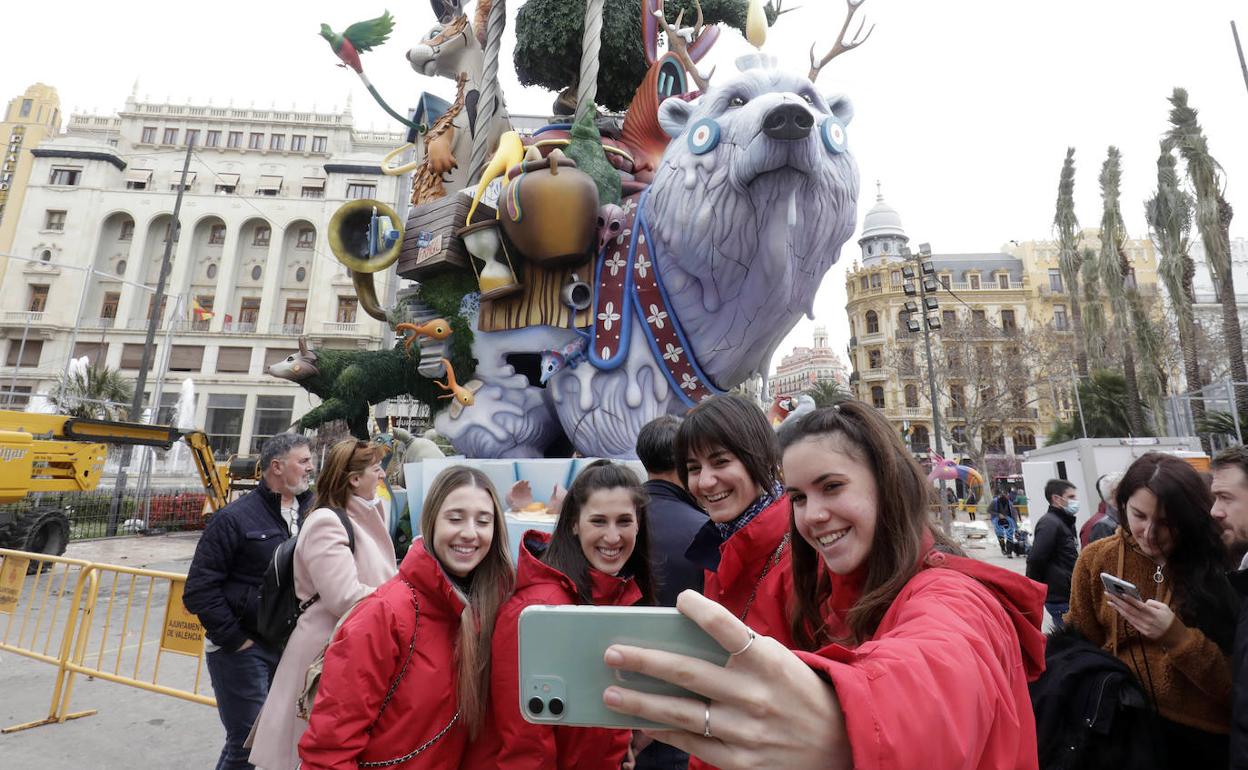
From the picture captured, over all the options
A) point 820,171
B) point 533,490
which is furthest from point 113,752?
point 820,171

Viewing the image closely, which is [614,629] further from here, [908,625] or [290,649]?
[290,649]

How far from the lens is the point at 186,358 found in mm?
32812

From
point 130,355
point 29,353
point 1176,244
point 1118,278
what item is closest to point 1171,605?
point 1176,244

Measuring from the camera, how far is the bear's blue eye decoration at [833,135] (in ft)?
13.6

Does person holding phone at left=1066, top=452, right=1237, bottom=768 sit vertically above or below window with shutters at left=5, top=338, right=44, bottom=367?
below

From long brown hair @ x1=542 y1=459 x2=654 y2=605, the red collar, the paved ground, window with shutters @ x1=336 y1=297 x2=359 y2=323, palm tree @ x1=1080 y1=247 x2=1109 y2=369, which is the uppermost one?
window with shutters @ x1=336 y1=297 x2=359 y2=323

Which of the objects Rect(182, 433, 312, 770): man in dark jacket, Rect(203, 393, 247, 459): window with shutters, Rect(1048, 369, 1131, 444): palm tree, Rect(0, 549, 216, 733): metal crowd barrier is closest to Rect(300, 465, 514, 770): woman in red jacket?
Rect(182, 433, 312, 770): man in dark jacket

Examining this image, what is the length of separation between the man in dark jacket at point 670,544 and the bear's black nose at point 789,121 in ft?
7.71

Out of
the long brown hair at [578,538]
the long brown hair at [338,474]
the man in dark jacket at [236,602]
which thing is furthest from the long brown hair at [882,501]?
the man in dark jacket at [236,602]

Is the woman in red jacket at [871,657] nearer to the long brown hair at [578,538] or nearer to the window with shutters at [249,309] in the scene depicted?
the long brown hair at [578,538]

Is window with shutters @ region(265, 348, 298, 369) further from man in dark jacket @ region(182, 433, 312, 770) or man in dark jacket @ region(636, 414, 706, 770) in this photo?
man in dark jacket @ region(636, 414, 706, 770)

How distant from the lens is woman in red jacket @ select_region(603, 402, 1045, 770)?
59 centimetres

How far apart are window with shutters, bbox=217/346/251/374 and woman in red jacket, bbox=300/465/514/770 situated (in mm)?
36179

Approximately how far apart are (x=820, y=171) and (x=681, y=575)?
120 inches
